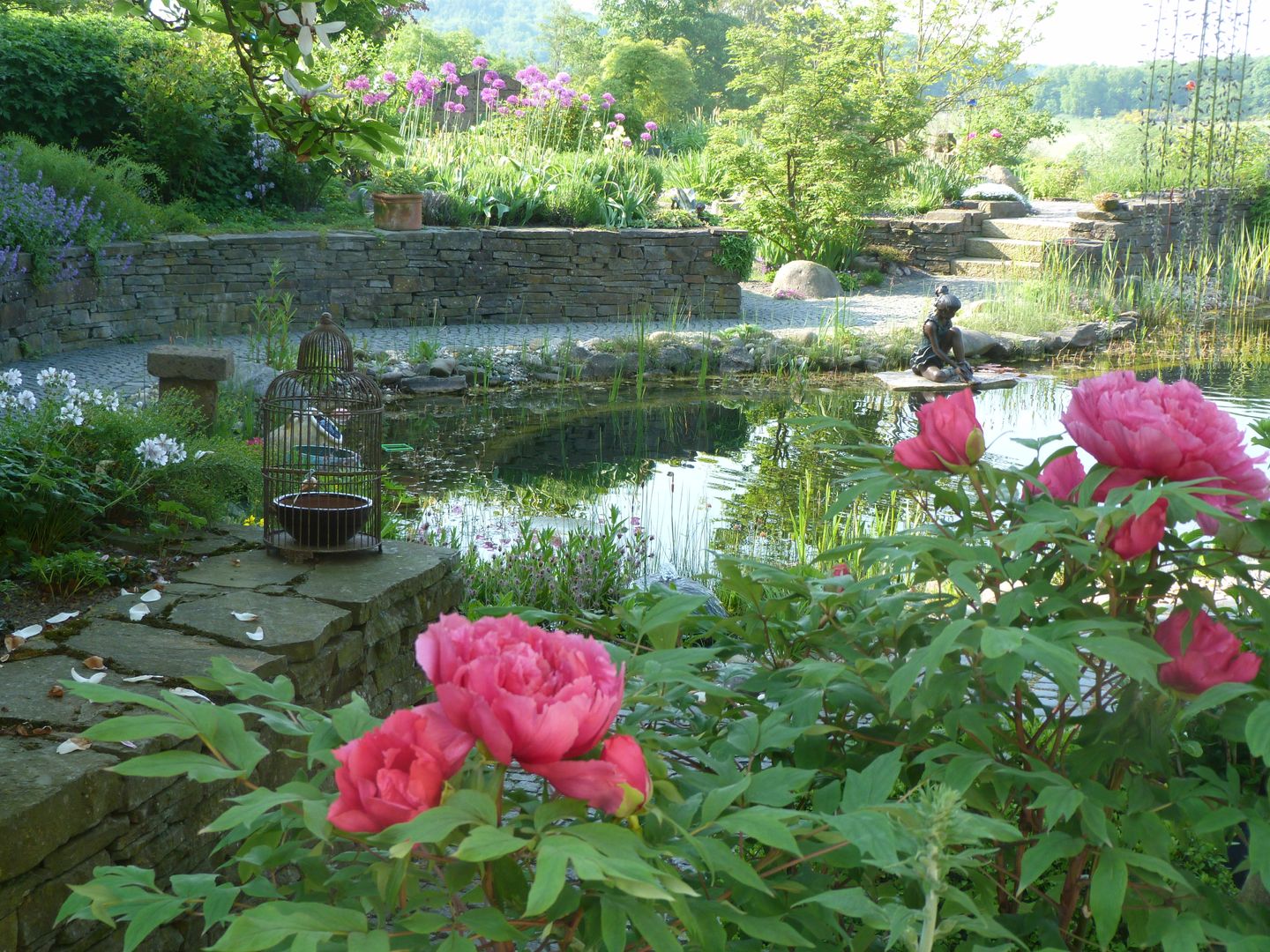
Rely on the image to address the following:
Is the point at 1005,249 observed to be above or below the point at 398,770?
above

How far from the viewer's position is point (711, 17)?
36.2 metres

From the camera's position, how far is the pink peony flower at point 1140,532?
3.78ft

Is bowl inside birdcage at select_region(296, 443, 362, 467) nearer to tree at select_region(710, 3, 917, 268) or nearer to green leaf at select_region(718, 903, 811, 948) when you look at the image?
green leaf at select_region(718, 903, 811, 948)

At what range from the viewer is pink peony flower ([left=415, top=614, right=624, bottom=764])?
2.65ft

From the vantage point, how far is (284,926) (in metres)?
0.83

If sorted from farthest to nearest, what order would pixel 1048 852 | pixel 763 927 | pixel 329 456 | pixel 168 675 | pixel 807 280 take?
pixel 807 280 → pixel 329 456 → pixel 168 675 → pixel 1048 852 → pixel 763 927

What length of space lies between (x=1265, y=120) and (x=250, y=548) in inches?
904

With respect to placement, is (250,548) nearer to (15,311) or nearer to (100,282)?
(15,311)

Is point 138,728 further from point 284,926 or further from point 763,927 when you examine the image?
point 763,927

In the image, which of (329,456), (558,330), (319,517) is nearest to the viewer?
(319,517)

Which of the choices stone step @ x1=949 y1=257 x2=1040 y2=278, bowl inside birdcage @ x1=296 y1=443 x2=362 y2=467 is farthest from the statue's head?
stone step @ x1=949 y1=257 x2=1040 y2=278

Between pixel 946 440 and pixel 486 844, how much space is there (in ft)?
2.42

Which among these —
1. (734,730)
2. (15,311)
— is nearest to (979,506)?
(734,730)

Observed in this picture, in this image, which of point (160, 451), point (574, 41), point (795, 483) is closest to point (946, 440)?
point (160, 451)
